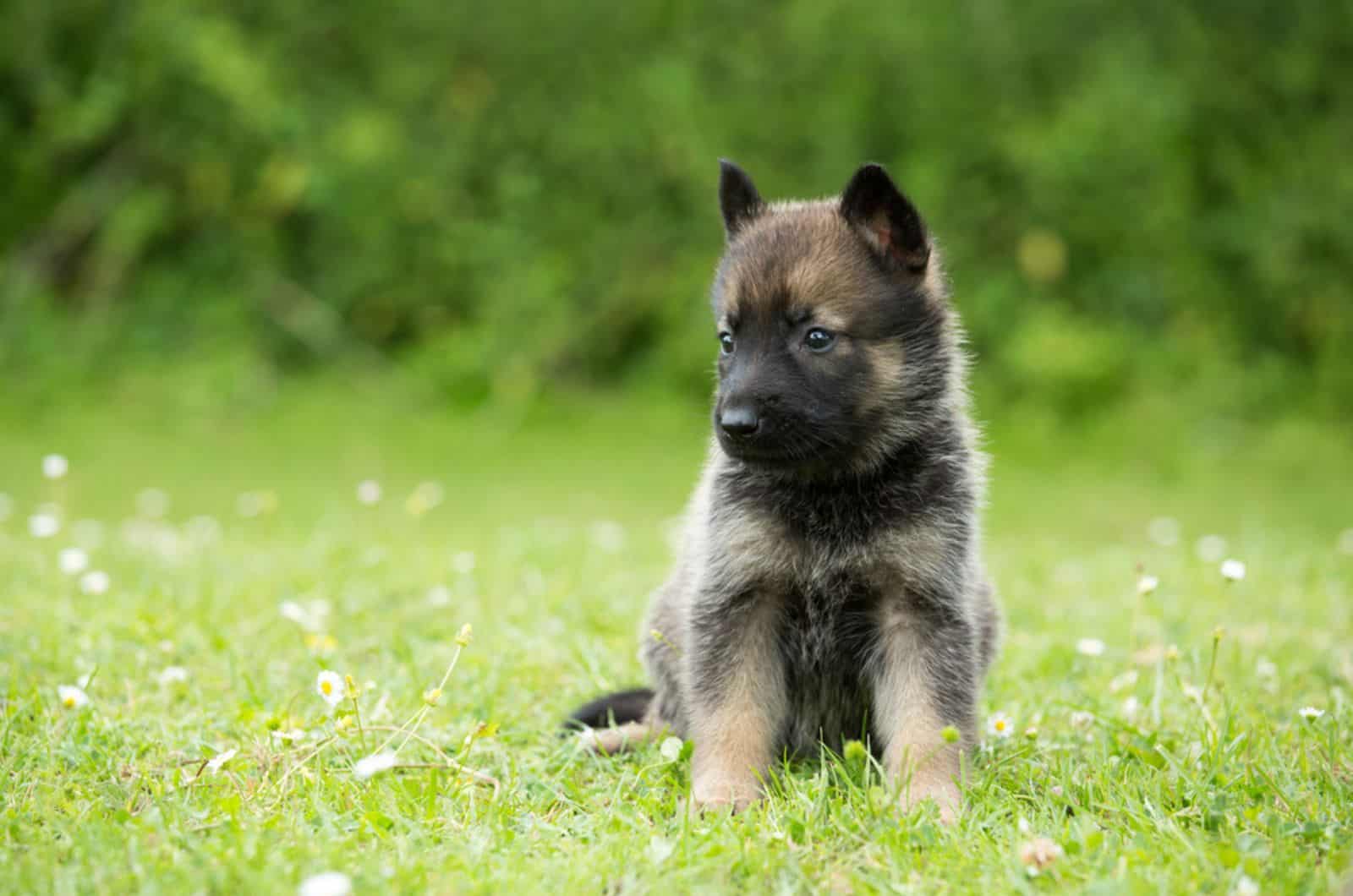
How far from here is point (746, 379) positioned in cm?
332

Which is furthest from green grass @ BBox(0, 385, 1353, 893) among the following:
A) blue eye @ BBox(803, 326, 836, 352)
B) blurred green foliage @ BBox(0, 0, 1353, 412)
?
blurred green foliage @ BBox(0, 0, 1353, 412)

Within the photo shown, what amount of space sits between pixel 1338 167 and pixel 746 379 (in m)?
10.9

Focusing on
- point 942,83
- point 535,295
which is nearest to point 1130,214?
point 942,83

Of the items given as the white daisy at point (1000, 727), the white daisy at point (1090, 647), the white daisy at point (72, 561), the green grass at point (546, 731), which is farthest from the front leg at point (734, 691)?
the white daisy at point (72, 561)

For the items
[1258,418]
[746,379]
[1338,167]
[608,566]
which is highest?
[746,379]

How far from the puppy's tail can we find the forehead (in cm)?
121

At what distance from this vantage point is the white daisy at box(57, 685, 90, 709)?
338 centimetres

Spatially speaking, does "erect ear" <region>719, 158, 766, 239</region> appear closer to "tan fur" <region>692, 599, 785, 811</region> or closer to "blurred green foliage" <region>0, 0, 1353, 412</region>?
"tan fur" <region>692, 599, 785, 811</region>

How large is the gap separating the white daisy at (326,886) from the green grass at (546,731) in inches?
4.8

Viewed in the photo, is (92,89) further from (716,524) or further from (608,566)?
(716,524)

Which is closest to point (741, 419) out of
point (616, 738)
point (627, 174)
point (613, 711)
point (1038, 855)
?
point (616, 738)

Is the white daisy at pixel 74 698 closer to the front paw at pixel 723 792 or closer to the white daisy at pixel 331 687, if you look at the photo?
the white daisy at pixel 331 687

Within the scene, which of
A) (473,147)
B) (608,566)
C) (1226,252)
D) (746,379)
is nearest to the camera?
(746,379)

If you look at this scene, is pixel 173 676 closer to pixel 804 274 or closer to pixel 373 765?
pixel 373 765
